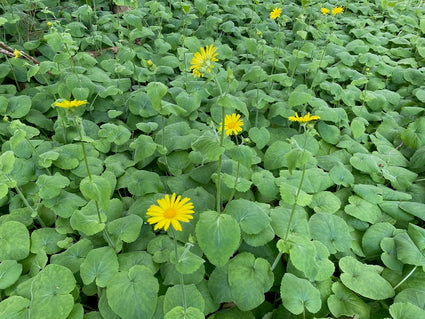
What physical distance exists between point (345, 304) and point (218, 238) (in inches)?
29.5

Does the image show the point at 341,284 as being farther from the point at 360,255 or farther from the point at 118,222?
the point at 118,222

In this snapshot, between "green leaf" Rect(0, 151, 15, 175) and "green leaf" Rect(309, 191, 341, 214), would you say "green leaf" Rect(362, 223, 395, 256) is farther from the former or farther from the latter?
"green leaf" Rect(0, 151, 15, 175)

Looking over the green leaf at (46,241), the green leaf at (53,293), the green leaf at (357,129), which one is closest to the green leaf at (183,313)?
the green leaf at (53,293)

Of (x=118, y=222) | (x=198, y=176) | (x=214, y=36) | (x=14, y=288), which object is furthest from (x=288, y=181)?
(x=214, y=36)

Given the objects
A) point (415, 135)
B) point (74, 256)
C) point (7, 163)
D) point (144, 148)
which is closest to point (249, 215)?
point (144, 148)

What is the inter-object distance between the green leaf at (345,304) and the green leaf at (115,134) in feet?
5.16

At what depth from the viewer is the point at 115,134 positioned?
2172 mm

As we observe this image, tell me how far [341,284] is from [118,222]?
1206 mm

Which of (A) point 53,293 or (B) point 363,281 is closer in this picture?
(A) point 53,293

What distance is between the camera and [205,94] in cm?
265

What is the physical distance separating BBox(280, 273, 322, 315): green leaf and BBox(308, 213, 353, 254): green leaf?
11.8 inches

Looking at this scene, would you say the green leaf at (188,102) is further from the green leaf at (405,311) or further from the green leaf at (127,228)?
the green leaf at (405,311)

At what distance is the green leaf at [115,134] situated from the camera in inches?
84.5

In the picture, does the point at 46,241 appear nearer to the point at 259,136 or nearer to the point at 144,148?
the point at 144,148
